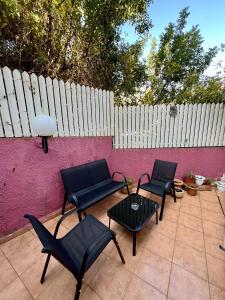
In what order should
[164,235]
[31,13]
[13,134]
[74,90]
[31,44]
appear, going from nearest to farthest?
[13,134], [164,235], [74,90], [31,13], [31,44]

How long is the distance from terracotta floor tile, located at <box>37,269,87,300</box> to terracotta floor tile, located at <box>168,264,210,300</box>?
0.99 metres

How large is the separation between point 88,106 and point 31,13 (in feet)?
9.07

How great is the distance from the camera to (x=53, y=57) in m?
4.17

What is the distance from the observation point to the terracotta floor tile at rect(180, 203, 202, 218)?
285cm

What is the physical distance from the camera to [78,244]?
1.67 m

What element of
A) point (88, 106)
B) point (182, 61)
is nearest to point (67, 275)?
point (88, 106)

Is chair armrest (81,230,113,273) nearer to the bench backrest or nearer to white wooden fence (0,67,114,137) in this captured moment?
the bench backrest

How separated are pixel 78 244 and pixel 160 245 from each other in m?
1.25

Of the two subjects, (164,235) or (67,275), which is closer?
(67,275)

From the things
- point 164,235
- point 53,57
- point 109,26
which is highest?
point 109,26

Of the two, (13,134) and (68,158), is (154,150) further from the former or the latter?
(13,134)

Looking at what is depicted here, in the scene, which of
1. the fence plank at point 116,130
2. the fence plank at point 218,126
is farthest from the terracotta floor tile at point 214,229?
the fence plank at point 116,130

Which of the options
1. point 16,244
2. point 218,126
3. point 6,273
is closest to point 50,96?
point 16,244

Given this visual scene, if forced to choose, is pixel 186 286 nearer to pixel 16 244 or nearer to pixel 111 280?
pixel 111 280
